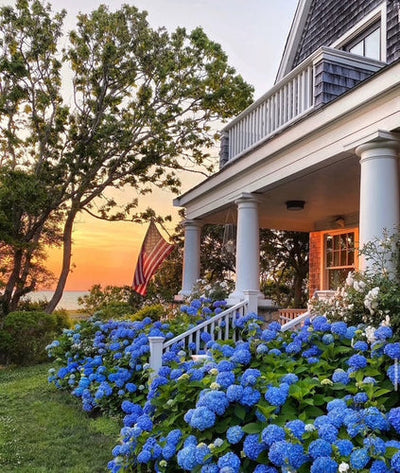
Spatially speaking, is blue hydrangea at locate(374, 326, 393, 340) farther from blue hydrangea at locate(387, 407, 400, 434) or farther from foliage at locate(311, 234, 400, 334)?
blue hydrangea at locate(387, 407, 400, 434)

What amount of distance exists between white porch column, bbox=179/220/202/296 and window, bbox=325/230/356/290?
2.82 meters

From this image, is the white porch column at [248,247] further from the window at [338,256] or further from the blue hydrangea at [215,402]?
the blue hydrangea at [215,402]

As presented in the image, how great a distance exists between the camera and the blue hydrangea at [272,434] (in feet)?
8.21

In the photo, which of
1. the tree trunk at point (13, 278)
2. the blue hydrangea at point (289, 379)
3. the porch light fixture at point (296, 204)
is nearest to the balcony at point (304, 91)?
the porch light fixture at point (296, 204)

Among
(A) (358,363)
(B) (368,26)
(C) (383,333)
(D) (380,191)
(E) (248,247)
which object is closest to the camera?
(A) (358,363)

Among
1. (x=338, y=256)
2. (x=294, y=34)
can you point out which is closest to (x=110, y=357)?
(x=338, y=256)

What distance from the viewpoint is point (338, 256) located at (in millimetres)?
10180

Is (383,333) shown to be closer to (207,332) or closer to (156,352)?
(156,352)

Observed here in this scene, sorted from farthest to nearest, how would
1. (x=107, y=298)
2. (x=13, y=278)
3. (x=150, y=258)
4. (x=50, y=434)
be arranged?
(x=107, y=298)
(x=13, y=278)
(x=150, y=258)
(x=50, y=434)

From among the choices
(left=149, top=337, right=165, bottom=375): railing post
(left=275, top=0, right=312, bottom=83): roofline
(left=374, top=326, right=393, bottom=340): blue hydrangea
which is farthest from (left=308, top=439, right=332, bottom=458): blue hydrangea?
(left=275, top=0, right=312, bottom=83): roofline

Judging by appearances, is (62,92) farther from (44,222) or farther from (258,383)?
(258,383)

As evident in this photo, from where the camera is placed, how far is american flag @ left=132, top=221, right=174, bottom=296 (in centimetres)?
1043

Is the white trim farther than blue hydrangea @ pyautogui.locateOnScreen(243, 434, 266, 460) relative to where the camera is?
Yes

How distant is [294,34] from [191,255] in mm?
5381
